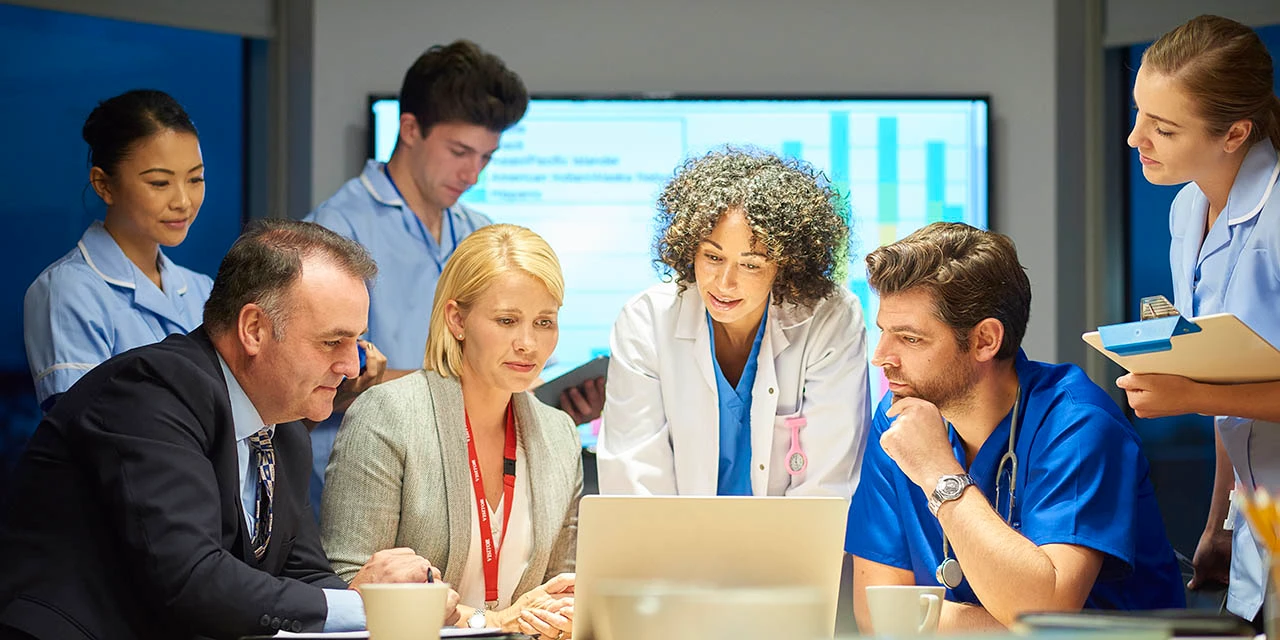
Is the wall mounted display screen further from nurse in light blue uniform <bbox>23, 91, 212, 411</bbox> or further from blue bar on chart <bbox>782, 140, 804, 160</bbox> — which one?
nurse in light blue uniform <bbox>23, 91, 212, 411</bbox>

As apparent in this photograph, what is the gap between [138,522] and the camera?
185cm

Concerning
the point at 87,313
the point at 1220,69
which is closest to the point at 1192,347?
the point at 1220,69

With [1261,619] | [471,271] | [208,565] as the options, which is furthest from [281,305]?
[1261,619]

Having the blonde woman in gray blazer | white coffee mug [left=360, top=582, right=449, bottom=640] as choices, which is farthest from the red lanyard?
white coffee mug [left=360, top=582, right=449, bottom=640]

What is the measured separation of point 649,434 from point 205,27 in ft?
8.19

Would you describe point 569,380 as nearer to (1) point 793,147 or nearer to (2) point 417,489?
(2) point 417,489

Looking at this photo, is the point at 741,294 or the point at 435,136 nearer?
the point at 741,294

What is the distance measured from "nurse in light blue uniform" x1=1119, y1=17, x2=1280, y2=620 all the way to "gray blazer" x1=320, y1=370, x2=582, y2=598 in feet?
4.36

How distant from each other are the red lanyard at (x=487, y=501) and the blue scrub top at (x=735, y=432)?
0.47m

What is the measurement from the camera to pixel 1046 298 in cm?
467

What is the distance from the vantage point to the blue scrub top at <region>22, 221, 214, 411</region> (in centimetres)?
302

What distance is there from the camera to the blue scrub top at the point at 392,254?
3.87 metres

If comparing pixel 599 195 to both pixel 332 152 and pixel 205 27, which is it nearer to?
pixel 332 152

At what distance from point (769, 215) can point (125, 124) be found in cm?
171
